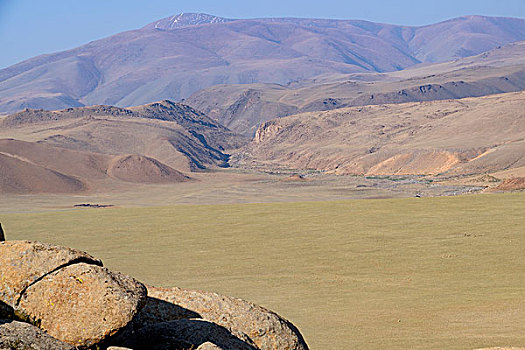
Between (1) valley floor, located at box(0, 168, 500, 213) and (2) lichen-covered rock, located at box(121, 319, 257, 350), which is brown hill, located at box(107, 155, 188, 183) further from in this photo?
(2) lichen-covered rock, located at box(121, 319, 257, 350)

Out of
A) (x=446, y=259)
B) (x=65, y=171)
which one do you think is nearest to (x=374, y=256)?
(x=446, y=259)

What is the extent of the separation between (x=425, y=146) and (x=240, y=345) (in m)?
112

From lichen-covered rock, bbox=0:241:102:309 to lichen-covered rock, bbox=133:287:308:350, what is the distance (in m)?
1.43

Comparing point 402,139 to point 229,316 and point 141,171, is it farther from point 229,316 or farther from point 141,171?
point 229,316

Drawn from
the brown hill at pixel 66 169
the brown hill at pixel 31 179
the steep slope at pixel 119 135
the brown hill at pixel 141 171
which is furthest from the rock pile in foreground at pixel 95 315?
the steep slope at pixel 119 135

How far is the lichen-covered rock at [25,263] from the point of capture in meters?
8.07

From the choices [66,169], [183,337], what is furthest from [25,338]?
[66,169]

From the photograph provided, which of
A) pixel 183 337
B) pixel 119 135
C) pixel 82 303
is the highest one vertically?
pixel 82 303

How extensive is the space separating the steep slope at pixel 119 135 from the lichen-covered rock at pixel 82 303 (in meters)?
101

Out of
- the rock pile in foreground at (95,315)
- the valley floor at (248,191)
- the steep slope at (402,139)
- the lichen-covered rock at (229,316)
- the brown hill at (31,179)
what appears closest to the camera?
the rock pile in foreground at (95,315)

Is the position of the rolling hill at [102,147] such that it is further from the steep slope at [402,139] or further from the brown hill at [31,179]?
the steep slope at [402,139]

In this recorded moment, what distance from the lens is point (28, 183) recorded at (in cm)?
8538

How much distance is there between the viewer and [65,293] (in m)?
7.81

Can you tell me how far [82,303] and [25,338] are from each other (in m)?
0.79
